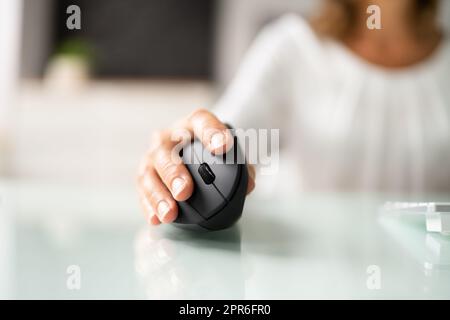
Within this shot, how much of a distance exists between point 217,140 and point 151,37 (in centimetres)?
174

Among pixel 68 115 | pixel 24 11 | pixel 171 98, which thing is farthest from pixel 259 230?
pixel 24 11

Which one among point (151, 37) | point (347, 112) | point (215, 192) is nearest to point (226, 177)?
point (215, 192)

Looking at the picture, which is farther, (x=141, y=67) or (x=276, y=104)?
(x=141, y=67)

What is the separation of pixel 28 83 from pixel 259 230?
5.89 feet

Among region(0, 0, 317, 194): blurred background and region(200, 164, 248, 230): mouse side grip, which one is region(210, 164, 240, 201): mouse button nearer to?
region(200, 164, 248, 230): mouse side grip

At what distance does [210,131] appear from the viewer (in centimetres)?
36

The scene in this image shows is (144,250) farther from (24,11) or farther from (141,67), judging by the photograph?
(24,11)

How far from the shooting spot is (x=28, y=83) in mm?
1879

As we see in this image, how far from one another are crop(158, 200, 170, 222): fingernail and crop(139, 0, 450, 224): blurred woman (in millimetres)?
492

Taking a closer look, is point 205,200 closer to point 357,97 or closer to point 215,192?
point 215,192

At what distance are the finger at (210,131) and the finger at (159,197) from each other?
54 millimetres

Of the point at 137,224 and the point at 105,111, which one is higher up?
the point at 105,111

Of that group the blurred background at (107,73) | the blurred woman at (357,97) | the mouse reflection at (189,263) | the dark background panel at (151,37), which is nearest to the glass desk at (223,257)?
the mouse reflection at (189,263)

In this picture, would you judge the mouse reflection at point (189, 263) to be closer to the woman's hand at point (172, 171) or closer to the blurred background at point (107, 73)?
the woman's hand at point (172, 171)
